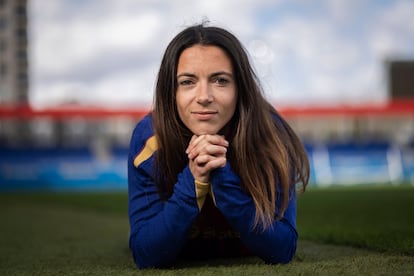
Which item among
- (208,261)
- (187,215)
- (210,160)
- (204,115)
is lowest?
(208,261)

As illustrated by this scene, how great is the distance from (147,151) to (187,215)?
341mm

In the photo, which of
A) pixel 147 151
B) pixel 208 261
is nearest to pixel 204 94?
pixel 147 151

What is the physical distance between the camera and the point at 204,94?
76.9 inches

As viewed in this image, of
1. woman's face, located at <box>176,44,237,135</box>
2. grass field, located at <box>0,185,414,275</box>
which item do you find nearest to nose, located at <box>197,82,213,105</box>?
woman's face, located at <box>176,44,237,135</box>

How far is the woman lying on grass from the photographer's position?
6.57ft

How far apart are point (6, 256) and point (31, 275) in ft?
3.50

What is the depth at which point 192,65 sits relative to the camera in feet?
6.66

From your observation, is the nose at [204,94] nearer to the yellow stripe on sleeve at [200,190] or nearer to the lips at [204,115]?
the lips at [204,115]

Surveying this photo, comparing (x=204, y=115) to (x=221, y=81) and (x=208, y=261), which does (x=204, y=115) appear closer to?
(x=221, y=81)

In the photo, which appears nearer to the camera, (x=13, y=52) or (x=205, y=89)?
(x=205, y=89)

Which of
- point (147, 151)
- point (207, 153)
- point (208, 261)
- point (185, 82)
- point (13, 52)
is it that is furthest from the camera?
point (13, 52)

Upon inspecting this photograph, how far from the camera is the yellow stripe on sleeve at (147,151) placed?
2227mm

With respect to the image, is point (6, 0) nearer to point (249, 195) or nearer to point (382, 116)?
point (382, 116)

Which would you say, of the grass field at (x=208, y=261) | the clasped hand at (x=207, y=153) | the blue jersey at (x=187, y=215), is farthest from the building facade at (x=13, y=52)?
the clasped hand at (x=207, y=153)
